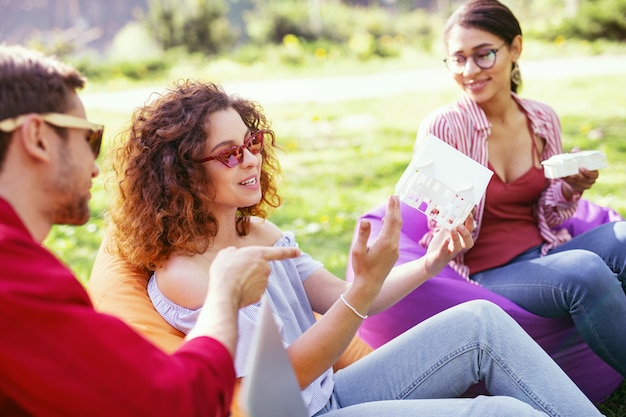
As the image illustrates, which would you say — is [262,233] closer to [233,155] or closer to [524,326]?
[233,155]

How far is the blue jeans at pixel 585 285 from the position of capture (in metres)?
2.66

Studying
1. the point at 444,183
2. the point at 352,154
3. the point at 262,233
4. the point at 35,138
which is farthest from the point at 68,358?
the point at 352,154

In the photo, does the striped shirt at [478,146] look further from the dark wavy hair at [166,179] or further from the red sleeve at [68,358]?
the red sleeve at [68,358]

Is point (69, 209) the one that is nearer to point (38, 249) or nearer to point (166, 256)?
point (38, 249)

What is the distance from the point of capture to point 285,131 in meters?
8.00

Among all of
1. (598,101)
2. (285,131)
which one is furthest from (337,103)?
(598,101)

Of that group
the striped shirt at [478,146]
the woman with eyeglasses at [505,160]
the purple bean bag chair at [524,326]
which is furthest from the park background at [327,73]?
the striped shirt at [478,146]

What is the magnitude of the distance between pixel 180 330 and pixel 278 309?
304mm

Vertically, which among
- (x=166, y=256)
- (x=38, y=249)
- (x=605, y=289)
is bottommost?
(x=605, y=289)

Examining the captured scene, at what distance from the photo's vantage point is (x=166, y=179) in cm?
218

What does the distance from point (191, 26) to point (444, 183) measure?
1159 centimetres

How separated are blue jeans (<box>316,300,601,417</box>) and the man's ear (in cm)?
109

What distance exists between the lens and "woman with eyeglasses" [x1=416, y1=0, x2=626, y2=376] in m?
3.02

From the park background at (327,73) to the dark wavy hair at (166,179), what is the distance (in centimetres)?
21
